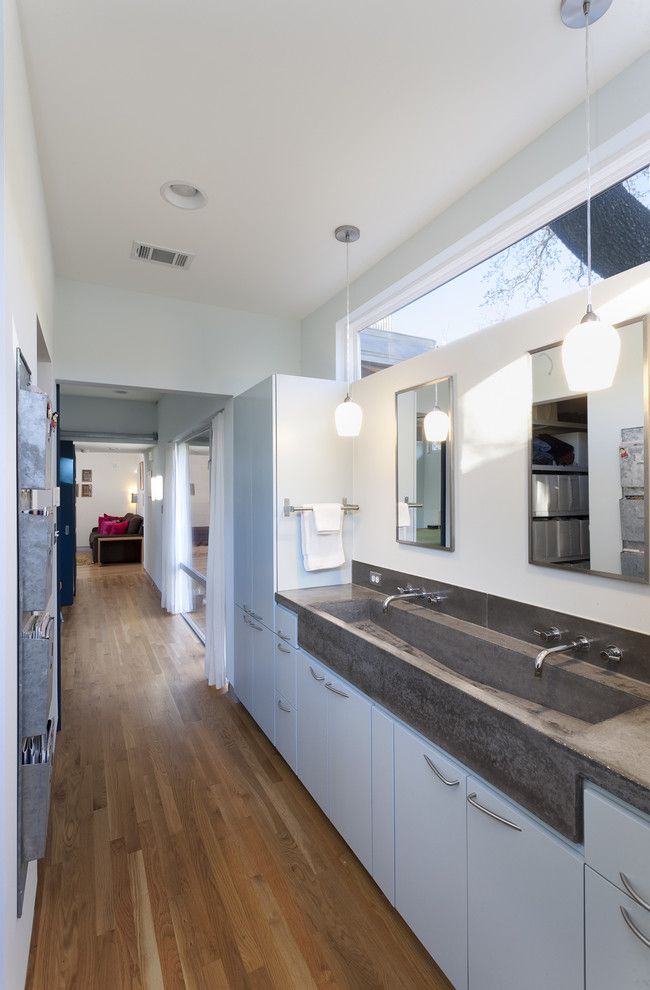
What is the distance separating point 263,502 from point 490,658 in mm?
1553

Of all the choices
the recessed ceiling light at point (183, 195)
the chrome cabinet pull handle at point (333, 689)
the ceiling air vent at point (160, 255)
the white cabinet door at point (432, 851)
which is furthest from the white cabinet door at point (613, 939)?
the ceiling air vent at point (160, 255)

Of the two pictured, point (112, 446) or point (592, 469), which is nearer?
point (592, 469)

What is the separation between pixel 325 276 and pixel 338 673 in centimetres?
227

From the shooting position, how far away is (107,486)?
1169 cm

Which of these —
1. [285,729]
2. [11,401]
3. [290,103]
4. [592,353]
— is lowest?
[285,729]

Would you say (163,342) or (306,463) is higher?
(163,342)

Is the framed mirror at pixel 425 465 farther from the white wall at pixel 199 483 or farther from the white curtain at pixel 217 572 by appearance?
the white wall at pixel 199 483

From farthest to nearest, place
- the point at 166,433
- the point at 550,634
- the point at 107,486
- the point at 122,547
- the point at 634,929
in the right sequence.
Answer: the point at 107,486 → the point at 122,547 → the point at 166,433 → the point at 550,634 → the point at 634,929

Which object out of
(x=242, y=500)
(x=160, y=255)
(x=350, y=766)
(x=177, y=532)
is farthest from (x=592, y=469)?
(x=177, y=532)

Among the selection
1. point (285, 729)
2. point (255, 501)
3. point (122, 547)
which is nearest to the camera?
point (285, 729)

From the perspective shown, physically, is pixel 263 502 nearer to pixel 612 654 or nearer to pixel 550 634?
pixel 550 634

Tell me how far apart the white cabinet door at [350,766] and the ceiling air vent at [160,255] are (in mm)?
2349

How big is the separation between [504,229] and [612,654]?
1.67 metres

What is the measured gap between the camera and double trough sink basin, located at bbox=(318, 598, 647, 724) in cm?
143
